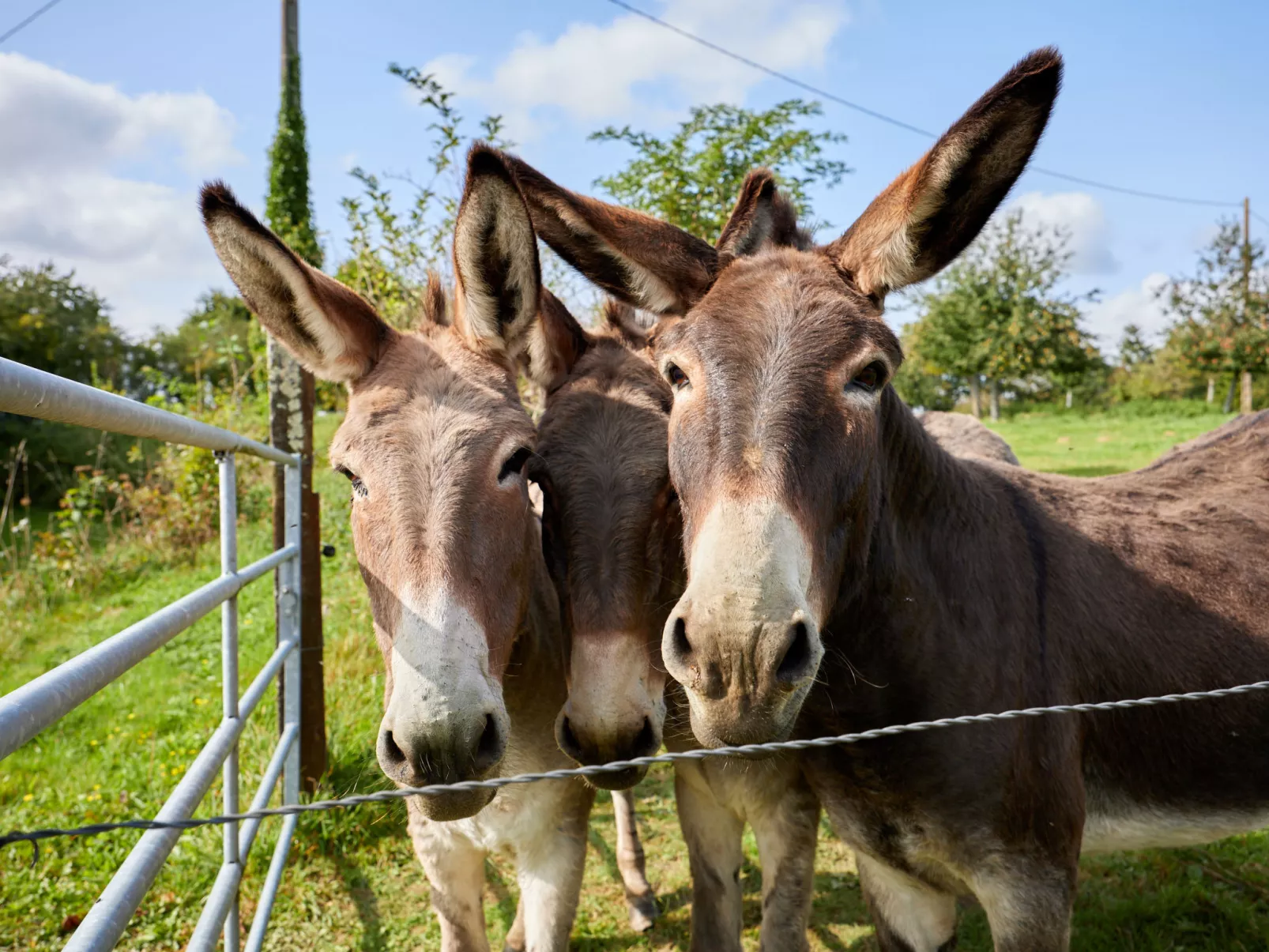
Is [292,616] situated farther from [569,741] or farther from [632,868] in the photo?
[569,741]

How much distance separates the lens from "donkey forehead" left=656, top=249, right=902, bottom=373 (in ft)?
6.25

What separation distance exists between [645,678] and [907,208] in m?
1.46

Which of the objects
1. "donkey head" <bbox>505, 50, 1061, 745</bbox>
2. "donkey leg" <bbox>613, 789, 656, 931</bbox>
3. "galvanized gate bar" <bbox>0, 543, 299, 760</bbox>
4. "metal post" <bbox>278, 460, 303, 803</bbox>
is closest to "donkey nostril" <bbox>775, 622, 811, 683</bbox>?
"donkey head" <bbox>505, 50, 1061, 745</bbox>

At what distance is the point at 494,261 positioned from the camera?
2520 millimetres

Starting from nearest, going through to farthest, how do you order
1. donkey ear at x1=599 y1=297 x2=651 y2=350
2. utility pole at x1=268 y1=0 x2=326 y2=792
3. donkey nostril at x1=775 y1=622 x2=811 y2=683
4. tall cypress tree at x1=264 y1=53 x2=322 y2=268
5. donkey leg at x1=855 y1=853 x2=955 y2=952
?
donkey nostril at x1=775 y1=622 x2=811 y2=683 < donkey leg at x1=855 y1=853 x2=955 y2=952 < donkey ear at x1=599 y1=297 x2=651 y2=350 < utility pole at x1=268 y1=0 x2=326 y2=792 < tall cypress tree at x1=264 y1=53 x2=322 y2=268

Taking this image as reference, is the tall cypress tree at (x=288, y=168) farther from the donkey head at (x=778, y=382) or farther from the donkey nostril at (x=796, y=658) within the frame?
the donkey nostril at (x=796, y=658)

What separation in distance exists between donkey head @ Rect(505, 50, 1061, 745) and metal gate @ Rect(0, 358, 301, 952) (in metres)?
1.05

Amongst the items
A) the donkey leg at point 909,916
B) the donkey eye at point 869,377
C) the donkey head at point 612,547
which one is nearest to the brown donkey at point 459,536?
the donkey head at point 612,547

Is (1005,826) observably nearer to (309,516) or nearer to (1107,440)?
(309,516)

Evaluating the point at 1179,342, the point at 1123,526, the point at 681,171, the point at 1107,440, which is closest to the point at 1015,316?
the point at 1179,342

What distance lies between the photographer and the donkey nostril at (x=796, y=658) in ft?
5.16

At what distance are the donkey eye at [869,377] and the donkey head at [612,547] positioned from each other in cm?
68

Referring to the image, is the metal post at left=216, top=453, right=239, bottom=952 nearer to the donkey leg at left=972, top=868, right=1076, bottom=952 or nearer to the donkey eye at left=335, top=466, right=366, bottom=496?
the donkey eye at left=335, top=466, right=366, bottom=496

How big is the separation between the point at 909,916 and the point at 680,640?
1886 mm
